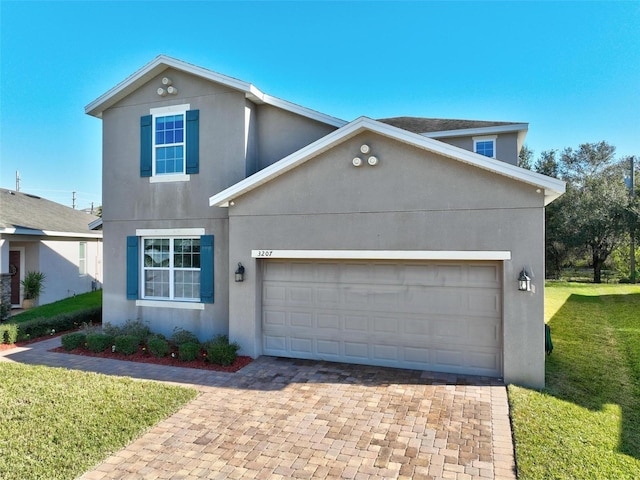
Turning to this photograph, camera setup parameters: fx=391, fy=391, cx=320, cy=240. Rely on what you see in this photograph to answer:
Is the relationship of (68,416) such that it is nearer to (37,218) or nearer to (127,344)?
(127,344)

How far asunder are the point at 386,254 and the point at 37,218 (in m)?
18.5

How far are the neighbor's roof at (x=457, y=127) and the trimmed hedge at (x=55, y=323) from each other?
1466 centimetres

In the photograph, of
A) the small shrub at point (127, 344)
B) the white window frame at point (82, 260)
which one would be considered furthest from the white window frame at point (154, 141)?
the white window frame at point (82, 260)

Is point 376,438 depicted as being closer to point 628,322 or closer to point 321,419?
point 321,419

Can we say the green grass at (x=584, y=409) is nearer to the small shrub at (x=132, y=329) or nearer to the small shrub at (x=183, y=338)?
the small shrub at (x=183, y=338)

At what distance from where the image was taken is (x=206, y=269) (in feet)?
35.5

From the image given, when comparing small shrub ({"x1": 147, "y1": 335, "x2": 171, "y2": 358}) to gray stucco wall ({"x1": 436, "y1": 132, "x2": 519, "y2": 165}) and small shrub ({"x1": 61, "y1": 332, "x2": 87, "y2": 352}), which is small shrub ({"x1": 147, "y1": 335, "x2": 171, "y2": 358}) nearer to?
small shrub ({"x1": 61, "y1": 332, "x2": 87, "y2": 352})

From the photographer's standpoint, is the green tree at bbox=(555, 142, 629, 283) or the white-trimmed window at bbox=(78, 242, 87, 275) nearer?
the white-trimmed window at bbox=(78, 242, 87, 275)

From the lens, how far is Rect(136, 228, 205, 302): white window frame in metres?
11.1

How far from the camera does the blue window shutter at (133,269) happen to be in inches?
458

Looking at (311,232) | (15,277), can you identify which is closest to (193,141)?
(311,232)

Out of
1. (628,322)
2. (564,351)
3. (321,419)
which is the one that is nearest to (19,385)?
(321,419)

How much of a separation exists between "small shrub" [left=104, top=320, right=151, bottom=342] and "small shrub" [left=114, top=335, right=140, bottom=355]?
15.1 inches

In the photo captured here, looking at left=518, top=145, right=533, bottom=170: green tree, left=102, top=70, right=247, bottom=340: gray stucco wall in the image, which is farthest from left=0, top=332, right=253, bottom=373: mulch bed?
left=518, top=145, right=533, bottom=170: green tree
